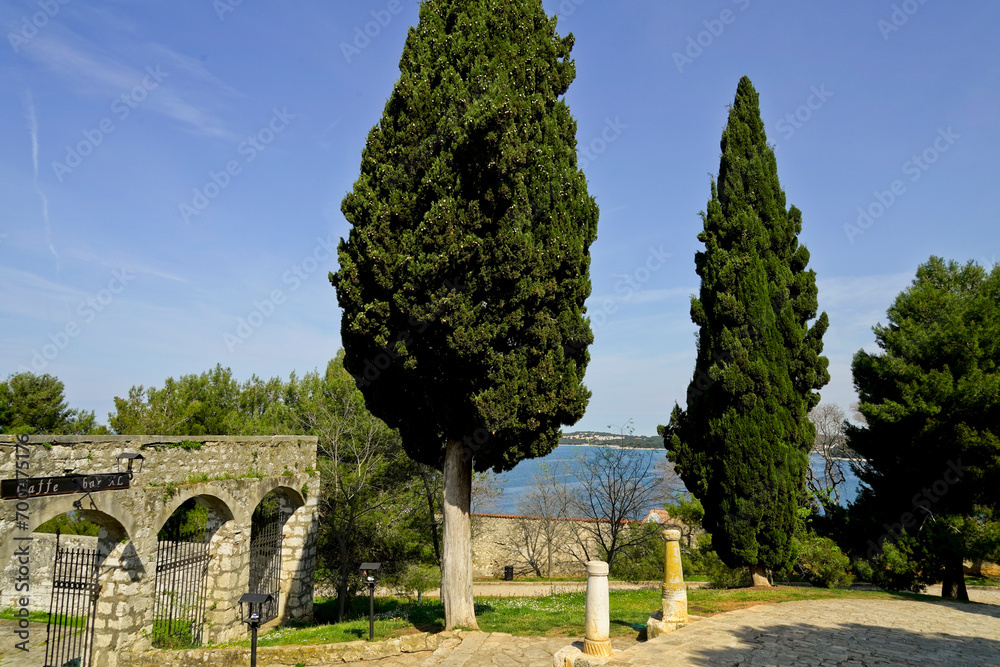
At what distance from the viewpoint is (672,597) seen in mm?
8477

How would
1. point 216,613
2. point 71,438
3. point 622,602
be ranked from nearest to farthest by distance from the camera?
point 71,438
point 216,613
point 622,602

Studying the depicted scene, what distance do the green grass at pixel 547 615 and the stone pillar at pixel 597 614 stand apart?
7.85 feet

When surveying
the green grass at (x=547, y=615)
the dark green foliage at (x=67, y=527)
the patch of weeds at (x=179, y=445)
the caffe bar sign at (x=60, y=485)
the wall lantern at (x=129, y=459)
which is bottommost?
the green grass at (x=547, y=615)

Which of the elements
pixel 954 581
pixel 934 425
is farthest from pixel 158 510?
pixel 954 581

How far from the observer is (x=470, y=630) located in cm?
948

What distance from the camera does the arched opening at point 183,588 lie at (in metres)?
10.7

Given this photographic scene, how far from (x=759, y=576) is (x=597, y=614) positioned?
28.7 ft

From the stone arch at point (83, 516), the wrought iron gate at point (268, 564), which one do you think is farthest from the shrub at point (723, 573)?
the stone arch at point (83, 516)

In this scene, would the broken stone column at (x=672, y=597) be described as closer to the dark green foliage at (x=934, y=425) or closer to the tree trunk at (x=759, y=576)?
the tree trunk at (x=759, y=576)

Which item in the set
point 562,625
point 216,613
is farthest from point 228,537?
point 562,625

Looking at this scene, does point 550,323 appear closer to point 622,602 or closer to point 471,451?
point 471,451

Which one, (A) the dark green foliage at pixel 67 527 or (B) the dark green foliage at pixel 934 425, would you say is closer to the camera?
(B) the dark green foliage at pixel 934 425

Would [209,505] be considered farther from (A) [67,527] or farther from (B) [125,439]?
(A) [67,527]

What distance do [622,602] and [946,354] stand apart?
9.79 m
